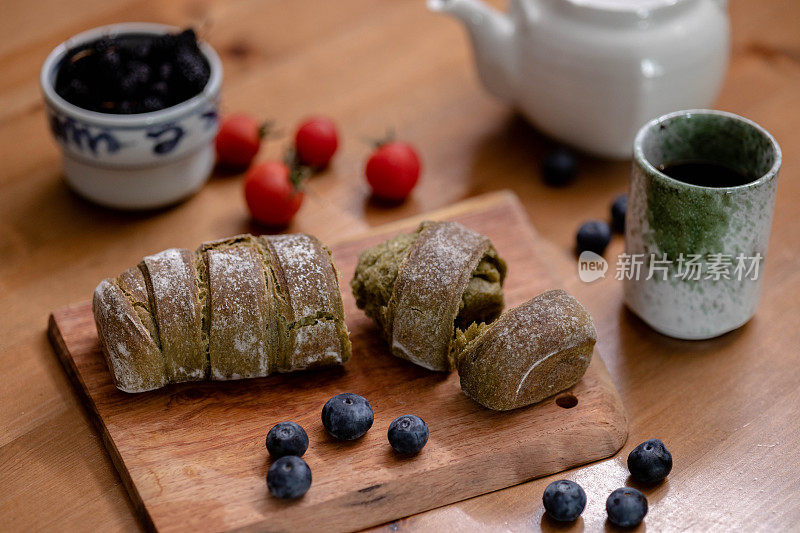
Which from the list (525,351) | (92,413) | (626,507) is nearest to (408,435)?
(525,351)

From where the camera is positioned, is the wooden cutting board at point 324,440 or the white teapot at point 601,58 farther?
the white teapot at point 601,58

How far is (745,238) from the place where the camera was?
1.44 meters

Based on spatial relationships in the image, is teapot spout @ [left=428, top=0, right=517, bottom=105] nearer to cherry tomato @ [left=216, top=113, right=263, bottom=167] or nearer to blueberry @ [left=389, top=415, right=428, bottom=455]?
cherry tomato @ [left=216, top=113, right=263, bottom=167]

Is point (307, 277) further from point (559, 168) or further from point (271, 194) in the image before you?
point (559, 168)

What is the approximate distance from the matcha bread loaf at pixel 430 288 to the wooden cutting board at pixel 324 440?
2.6 inches

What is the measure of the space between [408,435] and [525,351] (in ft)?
0.71

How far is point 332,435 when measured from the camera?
135 centimetres

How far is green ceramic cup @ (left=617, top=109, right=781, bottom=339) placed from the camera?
4.64ft

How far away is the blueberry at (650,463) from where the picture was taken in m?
1.31

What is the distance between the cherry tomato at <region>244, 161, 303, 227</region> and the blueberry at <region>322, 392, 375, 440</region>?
1.87ft

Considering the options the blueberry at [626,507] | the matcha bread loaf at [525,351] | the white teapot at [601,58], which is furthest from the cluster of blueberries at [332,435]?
the white teapot at [601,58]

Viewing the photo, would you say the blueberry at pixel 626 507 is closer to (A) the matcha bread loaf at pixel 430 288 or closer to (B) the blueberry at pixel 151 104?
(A) the matcha bread loaf at pixel 430 288

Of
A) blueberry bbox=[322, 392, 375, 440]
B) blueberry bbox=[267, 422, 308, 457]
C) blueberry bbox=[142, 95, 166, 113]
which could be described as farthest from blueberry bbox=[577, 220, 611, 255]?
blueberry bbox=[142, 95, 166, 113]

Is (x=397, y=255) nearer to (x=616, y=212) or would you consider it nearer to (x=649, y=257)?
(x=649, y=257)
